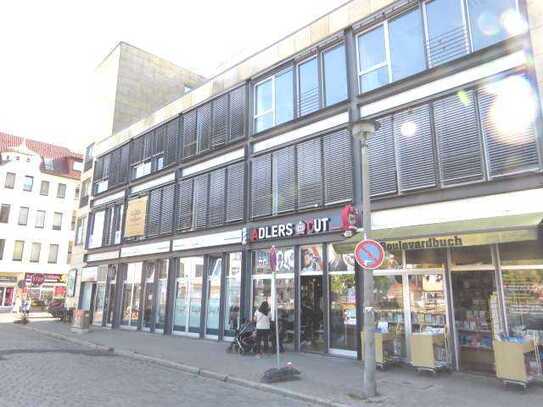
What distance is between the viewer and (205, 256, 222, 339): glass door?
1709 centimetres

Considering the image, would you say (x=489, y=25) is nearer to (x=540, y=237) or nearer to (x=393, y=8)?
(x=393, y=8)

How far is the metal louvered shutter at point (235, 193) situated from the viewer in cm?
1695

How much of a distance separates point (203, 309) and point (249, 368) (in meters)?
7.01

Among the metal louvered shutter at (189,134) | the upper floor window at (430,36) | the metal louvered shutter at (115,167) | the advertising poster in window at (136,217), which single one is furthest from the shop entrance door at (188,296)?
the upper floor window at (430,36)

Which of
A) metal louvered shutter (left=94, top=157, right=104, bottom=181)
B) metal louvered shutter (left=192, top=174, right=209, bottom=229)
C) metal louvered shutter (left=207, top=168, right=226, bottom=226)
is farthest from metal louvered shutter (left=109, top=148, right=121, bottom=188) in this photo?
metal louvered shutter (left=207, top=168, right=226, bottom=226)

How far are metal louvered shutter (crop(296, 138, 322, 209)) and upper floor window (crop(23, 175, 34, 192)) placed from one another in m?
37.8

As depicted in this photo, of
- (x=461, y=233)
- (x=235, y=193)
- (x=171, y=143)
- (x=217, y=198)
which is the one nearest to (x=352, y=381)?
(x=461, y=233)

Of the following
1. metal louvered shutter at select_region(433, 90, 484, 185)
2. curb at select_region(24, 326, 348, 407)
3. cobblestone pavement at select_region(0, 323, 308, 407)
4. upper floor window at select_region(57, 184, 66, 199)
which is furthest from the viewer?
upper floor window at select_region(57, 184, 66, 199)

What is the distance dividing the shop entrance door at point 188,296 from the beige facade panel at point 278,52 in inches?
291

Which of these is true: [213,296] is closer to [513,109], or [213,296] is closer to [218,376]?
[218,376]

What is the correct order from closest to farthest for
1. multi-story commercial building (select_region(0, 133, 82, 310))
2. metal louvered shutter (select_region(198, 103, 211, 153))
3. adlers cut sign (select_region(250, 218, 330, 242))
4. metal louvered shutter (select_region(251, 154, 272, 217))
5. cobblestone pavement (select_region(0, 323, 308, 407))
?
1. cobblestone pavement (select_region(0, 323, 308, 407))
2. adlers cut sign (select_region(250, 218, 330, 242))
3. metal louvered shutter (select_region(251, 154, 272, 217))
4. metal louvered shutter (select_region(198, 103, 211, 153))
5. multi-story commercial building (select_region(0, 133, 82, 310))

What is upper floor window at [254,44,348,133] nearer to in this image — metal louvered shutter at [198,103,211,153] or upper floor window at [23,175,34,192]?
metal louvered shutter at [198,103,211,153]

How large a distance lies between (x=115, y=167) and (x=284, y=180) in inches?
578

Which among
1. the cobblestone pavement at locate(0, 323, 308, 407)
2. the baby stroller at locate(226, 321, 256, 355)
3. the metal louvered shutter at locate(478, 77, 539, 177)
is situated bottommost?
the cobblestone pavement at locate(0, 323, 308, 407)
